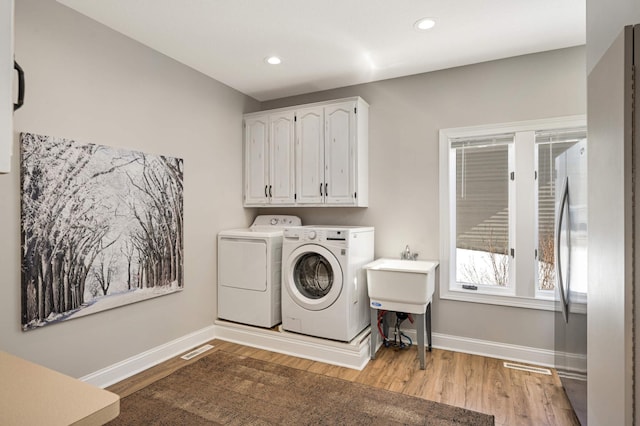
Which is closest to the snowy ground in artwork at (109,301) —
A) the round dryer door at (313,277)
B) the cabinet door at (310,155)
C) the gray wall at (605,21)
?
the round dryer door at (313,277)

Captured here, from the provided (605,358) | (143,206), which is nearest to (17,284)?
(143,206)

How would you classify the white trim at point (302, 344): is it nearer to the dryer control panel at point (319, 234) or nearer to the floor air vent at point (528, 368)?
the dryer control panel at point (319, 234)

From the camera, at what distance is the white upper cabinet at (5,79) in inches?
25.6

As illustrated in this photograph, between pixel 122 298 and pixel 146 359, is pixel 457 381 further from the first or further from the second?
pixel 122 298

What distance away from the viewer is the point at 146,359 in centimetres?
274

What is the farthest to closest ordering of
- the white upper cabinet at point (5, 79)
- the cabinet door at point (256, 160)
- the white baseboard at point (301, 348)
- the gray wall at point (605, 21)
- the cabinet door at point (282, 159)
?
the cabinet door at point (256, 160), the cabinet door at point (282, 159), the white baseboard at point (301, 348), the gray wall at point (605, 21), the white upper cabinet at point (5, 79)

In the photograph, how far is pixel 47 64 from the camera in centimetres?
214

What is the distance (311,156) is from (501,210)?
186 cm

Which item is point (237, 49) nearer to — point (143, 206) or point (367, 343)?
point (143, 206)

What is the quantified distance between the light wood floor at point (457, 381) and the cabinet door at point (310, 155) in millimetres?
1567

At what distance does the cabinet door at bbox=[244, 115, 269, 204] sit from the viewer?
372cm

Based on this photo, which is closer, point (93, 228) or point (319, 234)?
point (93, 228)

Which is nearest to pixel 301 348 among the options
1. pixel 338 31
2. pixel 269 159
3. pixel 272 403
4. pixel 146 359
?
pixel 272 403

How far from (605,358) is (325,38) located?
2.57 metres
